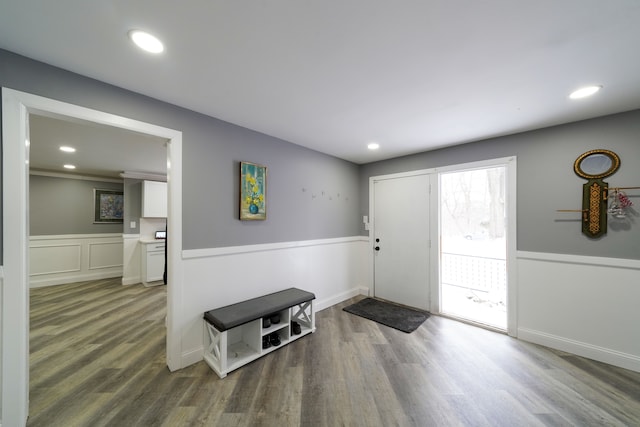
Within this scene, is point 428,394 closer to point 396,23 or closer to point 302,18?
point 396,23

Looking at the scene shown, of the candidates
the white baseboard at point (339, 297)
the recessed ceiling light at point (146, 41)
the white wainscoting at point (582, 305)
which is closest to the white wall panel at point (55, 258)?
the white baseboard at point (339, 297)

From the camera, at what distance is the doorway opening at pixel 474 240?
12.8ft

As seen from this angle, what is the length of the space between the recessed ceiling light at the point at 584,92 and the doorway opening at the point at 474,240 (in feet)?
6.14

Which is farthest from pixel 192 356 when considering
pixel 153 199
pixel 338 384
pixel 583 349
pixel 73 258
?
pixel 73 258

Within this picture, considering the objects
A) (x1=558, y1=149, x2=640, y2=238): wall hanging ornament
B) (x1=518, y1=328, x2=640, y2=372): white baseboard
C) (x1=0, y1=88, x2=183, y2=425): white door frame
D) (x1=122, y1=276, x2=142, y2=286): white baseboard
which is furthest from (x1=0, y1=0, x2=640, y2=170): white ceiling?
(x1=122, y1=276, x2=142, y2=286): white baseboard

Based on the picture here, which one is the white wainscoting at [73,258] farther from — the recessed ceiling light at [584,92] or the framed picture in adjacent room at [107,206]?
the recessed ceiling light at [584,92]

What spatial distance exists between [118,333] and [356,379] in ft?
8.97

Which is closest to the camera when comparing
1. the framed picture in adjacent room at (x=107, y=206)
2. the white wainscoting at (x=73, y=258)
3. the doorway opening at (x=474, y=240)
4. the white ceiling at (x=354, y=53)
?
the white ceiling at (x=354, y=53)

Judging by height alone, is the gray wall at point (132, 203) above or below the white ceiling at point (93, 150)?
below

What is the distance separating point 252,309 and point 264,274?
0.50 meters

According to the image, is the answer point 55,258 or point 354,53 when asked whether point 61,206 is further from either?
point 354,53

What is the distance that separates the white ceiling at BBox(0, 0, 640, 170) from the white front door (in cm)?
146

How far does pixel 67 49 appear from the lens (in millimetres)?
1386

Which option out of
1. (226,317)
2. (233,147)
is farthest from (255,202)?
(226,317)
